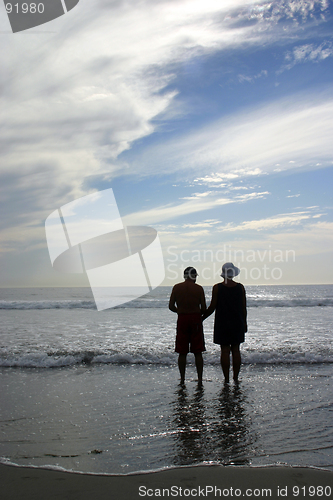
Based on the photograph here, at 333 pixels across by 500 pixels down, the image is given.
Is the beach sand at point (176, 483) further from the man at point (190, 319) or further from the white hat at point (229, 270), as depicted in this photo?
the white hat at point (229, 270)

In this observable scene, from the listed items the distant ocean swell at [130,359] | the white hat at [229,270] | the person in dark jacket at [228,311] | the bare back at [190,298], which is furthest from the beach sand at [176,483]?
the distant ocean swell at [130,359]

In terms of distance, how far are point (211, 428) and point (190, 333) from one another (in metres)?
1.86

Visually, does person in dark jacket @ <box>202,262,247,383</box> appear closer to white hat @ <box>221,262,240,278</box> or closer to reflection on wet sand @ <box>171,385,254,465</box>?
white hat @ <box>221,262,240,278</box>

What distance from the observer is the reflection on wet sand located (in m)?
2.63

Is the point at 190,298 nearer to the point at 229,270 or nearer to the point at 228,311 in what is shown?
the point at 228,311

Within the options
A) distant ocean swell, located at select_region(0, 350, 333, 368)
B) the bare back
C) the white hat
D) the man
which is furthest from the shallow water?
the white hat

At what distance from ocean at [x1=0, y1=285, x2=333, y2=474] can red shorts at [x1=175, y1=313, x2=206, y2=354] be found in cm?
54

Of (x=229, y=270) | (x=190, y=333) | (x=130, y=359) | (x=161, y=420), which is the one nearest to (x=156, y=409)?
(x=161, y=420)

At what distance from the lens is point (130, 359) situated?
662 centimetres

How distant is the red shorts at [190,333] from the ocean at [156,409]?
536 millimetres

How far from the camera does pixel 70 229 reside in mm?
7371

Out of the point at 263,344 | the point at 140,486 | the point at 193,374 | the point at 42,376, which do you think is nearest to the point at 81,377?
the point at 42,376

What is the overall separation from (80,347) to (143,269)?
253 centimetres

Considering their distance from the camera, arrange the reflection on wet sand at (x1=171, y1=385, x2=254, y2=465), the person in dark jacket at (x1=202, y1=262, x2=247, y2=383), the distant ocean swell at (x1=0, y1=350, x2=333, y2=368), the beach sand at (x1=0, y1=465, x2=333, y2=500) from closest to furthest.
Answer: the beach sand at (x1=0, y1=465, x2=333, y2=500)
the reflection on wet sand at (x1=171, y1=385, x2=254, y2=465)
the person in dark jacket at (x1=202, y1=262, x2=247, y2=383)
the distant ocean swell at (x1=0, y1=350, x2=333, y2=368)
